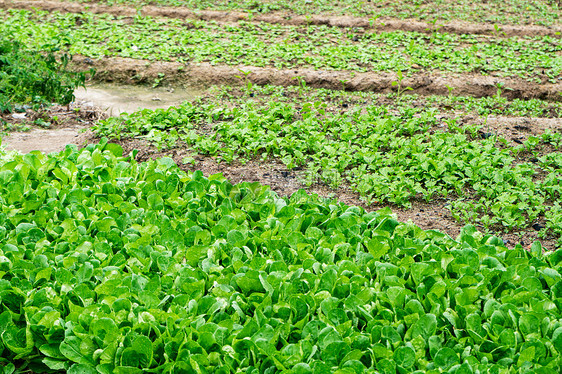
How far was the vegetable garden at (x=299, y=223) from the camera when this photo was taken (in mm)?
2375

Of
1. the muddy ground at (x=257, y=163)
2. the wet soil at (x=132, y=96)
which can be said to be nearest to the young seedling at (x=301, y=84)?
the wet soil at (x=132, y=96)

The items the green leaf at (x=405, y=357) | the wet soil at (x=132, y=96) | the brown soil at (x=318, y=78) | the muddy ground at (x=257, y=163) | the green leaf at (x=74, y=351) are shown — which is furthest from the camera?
the wet soil at (x=132, y=96)

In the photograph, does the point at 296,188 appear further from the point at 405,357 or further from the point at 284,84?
the point at 284,84

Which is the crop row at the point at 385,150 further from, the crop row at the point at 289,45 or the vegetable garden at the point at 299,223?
the crop row at the point at 289,45

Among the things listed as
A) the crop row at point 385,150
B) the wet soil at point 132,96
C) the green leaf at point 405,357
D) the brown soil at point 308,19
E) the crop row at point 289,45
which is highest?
the brown soil at point 308,19

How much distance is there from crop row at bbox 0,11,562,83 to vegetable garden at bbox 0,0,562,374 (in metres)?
0.08

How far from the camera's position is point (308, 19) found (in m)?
9.69

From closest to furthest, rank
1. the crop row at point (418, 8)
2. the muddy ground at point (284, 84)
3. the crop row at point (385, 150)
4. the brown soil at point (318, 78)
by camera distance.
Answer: the crop row at point (385, 150) < the muddy ground at point (284, 84) < the brown soil at point (318, 78) < the crop row at point (418, 8)

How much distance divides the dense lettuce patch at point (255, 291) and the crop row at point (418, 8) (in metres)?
7.45

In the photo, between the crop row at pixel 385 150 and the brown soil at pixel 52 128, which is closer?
the crop row at pixel 385 150

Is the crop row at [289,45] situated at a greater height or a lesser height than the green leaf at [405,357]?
greater

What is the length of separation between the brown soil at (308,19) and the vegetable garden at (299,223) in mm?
1589

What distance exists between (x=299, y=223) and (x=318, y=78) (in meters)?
4.46

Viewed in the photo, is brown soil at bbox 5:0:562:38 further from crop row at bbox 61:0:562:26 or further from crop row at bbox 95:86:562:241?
crop row at bbox 95:86:562:241
